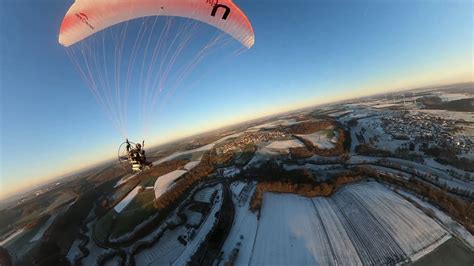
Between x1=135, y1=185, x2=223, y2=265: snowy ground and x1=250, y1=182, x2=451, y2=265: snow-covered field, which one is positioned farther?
x1=135, y1=185, x2=223, y2=265: snowy ground

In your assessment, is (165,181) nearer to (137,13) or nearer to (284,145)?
(284,145)

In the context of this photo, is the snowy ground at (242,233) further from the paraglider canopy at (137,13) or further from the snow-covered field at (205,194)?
the paraglider canopy at (137,13)

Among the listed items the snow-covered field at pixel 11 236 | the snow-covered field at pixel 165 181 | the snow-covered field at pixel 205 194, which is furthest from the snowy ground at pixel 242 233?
the snow-covered field at pixel 11 236

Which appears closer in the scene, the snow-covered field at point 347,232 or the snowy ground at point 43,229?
the snow-covered field at point 347,232

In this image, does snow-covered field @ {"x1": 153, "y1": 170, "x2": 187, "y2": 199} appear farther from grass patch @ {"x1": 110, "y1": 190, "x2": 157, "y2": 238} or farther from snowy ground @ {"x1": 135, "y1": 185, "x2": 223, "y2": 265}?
snowy ground @ {"x1": 135, "y1": 185, "x2": 223, "y2": 265}

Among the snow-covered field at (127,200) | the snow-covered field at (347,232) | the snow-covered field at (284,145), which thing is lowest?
the snow-covered field at (347,232)

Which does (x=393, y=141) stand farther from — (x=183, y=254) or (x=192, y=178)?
(x=183, y=254)

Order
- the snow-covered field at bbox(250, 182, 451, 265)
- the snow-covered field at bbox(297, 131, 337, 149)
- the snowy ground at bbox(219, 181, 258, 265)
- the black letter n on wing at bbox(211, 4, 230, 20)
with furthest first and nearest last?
the snow-covered field at bbox(297, 131, 337, 149)
the snowy ground at bbox(219, 181, 258, 265)
the snow-covered field at bbox(250, 182, 451, 265)
the black letter n on wing at bbox(211, 4, 230, 20)

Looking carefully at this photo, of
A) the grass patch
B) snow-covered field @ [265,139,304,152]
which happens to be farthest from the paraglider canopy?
snow-covered field @ [265,139,304,152]

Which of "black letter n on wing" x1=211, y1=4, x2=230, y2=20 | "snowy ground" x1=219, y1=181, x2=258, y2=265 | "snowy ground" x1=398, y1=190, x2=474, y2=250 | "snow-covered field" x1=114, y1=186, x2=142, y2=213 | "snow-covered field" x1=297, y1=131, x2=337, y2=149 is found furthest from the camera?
"snow-covered field" x1=297, y1=131, x2=337, y2=149
